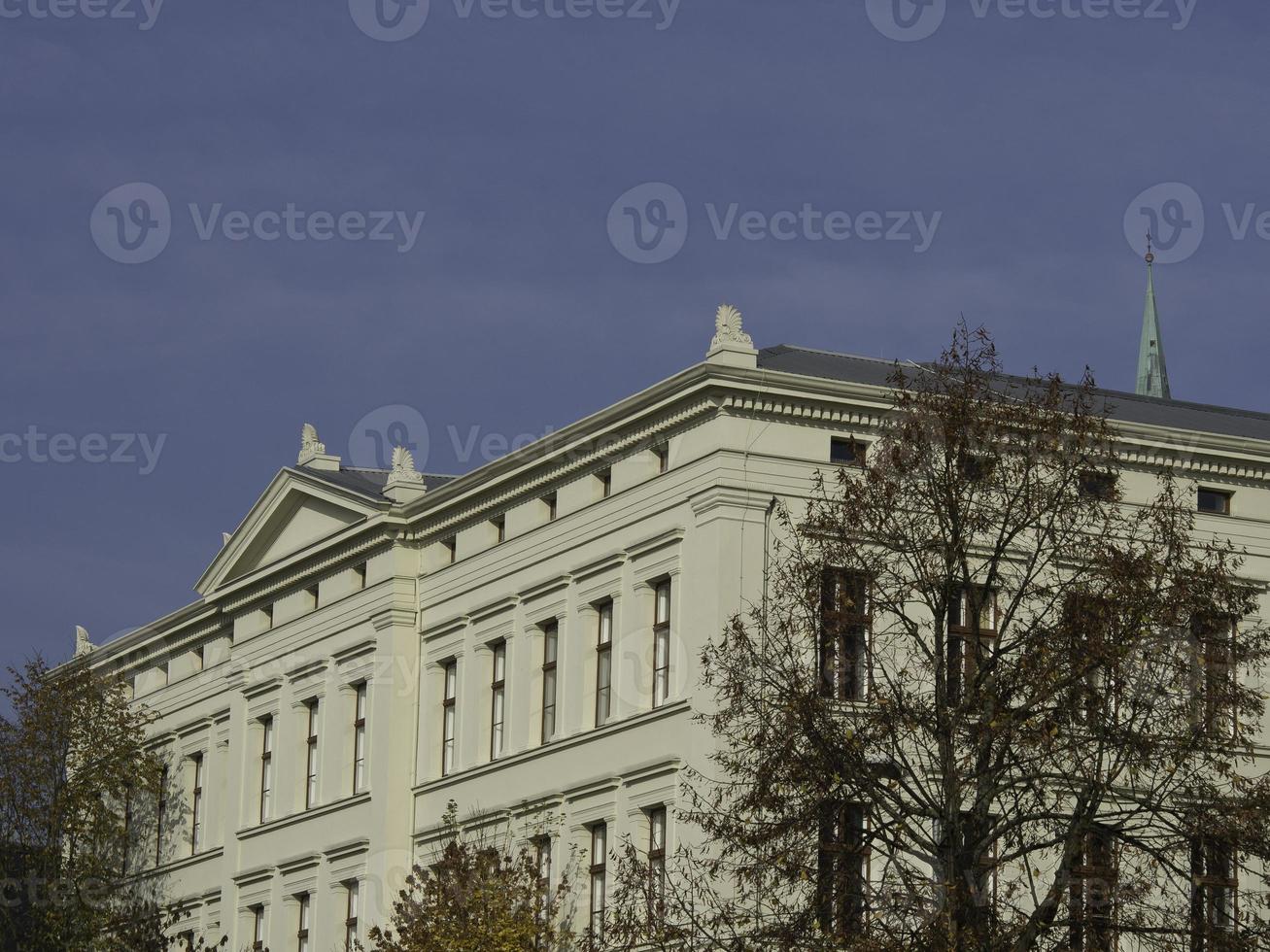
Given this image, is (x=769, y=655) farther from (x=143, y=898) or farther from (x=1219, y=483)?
(x=143, y=898)

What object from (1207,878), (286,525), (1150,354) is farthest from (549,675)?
(1150,354)

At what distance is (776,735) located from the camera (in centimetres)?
3416

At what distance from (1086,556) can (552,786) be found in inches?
716

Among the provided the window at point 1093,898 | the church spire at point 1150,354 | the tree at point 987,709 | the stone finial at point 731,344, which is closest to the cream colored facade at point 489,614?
the stone finial at point 731,344

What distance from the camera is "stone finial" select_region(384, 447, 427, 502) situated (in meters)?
58.1

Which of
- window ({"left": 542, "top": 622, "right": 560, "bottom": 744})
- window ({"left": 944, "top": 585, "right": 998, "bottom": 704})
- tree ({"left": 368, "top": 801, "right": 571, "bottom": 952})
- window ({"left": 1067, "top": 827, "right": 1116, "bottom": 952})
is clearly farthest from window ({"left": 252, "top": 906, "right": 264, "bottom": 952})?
window ({"left": 1067, "top": 827, "right": 1116, "bottom": 952})

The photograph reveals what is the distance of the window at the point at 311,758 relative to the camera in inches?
2395

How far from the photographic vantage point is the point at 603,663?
51.0 m

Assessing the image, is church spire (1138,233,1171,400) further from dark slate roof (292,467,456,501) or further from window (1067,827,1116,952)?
Result: window (1067,827,1116,952)

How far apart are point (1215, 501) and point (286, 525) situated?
22.5 m

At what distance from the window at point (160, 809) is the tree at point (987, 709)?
3507 centimetres

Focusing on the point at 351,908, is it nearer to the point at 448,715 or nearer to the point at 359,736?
the point at 359,736

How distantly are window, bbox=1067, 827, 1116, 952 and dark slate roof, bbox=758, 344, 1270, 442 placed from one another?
14928 millimetres

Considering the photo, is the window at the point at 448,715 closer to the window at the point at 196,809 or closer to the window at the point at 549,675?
the window at the point at 549,675
